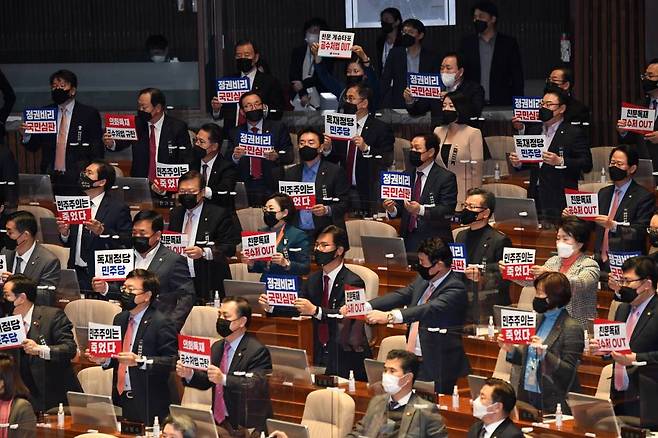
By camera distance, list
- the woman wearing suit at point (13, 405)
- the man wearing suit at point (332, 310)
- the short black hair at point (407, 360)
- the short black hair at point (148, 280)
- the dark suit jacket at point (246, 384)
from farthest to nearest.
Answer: the short black hair at point (148, 280) < the man wearing suit at point (332, 310) < the woman wearing suit at point (13, 405) < the dark suit jacket at point (246, 384) < the short black hair at point (407, 360)

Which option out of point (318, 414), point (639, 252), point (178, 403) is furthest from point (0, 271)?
point (639, 252)

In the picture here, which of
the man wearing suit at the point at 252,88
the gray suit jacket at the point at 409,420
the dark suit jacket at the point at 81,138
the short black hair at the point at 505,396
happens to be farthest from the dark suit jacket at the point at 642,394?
the dark suit jacket at the point at 81,138

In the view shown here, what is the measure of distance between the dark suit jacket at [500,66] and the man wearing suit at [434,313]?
4.16 meters

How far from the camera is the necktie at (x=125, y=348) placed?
10.6 meters

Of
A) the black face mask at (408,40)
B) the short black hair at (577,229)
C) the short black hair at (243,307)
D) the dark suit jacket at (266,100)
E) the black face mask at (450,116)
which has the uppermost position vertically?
the black face mask at (408,40)

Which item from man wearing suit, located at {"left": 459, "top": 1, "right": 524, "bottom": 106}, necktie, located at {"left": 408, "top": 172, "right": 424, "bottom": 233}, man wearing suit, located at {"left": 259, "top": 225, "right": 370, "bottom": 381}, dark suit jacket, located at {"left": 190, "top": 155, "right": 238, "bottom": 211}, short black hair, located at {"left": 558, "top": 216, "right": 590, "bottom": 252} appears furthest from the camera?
man wearing suit, located at {"left": 459, "top": 1, "right": 524, "bottom": 106}

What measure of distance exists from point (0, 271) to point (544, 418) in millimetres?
4343

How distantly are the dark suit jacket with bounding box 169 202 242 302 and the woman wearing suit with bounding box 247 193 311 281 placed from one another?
0.24 m

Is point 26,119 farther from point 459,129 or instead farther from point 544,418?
point 544,418

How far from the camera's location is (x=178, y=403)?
10.3 meters

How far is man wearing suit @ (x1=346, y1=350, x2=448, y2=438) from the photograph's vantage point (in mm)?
9367

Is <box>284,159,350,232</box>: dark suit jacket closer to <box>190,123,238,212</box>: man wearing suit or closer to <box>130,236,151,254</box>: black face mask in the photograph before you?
<box>190,123,238,212</box>: man wearing suit

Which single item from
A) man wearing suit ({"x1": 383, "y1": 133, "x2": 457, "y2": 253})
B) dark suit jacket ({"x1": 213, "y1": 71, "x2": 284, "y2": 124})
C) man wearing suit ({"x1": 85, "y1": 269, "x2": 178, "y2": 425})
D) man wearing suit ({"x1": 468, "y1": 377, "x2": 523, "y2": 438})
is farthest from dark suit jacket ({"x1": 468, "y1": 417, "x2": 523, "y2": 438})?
dark suit jacket ({"x1": 213, "y1": 71, "x2": 284, "y2": 124})

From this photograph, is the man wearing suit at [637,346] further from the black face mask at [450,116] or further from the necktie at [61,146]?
the necktie at [61,146]
